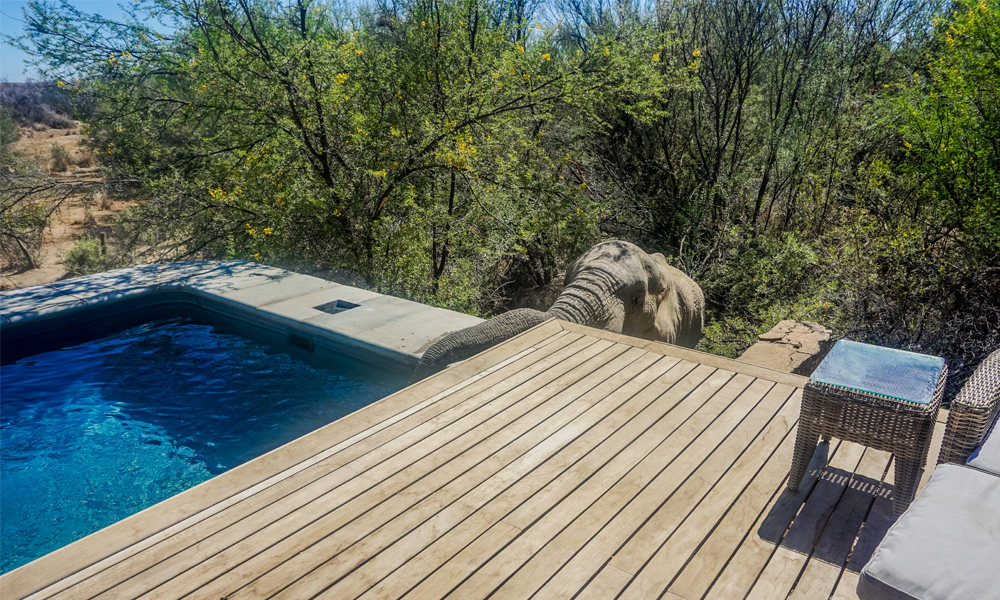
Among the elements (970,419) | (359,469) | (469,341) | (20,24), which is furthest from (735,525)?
(20,24)

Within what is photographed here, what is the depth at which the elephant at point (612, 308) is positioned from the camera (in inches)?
167

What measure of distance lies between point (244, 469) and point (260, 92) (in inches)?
202

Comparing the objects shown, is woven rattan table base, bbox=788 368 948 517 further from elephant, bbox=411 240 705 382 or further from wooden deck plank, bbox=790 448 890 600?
elephant, bbox=411 240 705 382

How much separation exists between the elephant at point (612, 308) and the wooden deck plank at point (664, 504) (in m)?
1.78

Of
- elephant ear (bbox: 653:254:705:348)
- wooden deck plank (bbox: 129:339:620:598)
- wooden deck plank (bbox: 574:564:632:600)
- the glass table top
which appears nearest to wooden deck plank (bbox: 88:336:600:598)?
wooden deck plank (bbox: 129:339:620:598)

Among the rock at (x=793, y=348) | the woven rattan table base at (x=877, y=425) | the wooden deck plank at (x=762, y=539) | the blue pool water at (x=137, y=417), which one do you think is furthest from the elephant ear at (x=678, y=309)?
the woven rattan table base at (x=877, y=425)

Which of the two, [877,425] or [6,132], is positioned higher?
[6,132]

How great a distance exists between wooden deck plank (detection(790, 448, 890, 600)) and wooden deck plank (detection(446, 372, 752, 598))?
2.25 ft

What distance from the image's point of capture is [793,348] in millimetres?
5703

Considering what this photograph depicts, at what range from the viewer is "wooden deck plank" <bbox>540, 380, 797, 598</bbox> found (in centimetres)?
228

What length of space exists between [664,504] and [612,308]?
2.95 metres

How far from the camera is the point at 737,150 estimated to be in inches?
405

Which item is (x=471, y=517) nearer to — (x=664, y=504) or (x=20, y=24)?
(x=664, y=504)

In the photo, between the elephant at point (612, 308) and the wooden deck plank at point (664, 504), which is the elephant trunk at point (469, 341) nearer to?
the elephant at point (612, 308)
